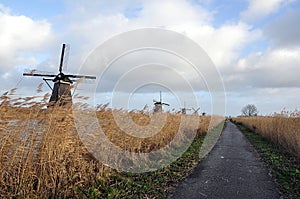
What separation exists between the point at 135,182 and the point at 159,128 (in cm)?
452

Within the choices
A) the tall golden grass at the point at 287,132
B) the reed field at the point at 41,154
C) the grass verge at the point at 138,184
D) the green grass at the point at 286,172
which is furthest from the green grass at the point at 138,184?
the tall golden grass at the point at 287,132

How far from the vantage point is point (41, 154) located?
167 inches

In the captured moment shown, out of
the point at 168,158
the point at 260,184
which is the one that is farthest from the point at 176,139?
the point at 260,184

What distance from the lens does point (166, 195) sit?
486 centimetres

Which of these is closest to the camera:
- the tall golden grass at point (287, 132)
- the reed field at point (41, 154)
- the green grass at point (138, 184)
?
the reed field at point (41, 154)

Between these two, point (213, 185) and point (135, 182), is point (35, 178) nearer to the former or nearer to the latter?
point (135, 182)

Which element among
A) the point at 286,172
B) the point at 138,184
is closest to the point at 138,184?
the point at 138,184

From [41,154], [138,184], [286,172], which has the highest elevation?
[41,154]

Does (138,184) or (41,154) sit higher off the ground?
(41,154)

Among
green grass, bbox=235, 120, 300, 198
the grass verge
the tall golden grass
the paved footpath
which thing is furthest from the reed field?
the tall golden grass

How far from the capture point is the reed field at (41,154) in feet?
12.8

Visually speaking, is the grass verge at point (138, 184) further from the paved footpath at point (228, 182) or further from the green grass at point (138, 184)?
the paved footpath at point (228, 182)

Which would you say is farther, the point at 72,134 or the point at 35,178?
the point at 72,134

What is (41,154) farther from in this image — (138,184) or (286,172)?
(286,172)
